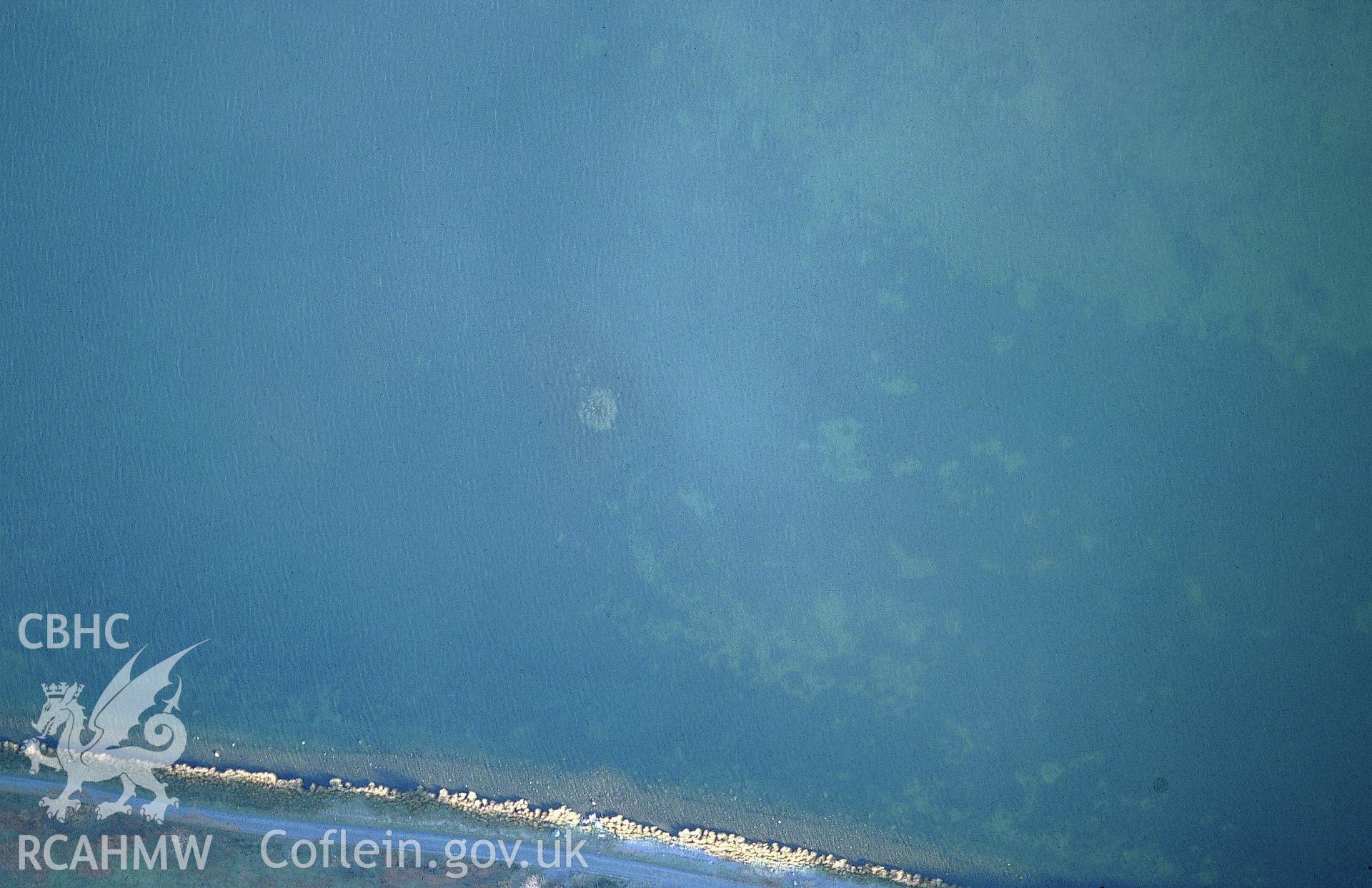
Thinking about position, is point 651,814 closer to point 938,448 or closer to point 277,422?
point 938,448

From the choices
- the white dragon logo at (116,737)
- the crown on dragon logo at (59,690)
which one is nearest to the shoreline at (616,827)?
the white dragon logo at (116,737)

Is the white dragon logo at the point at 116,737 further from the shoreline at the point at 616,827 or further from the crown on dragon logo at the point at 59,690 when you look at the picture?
the shoreline at the point at 616,827

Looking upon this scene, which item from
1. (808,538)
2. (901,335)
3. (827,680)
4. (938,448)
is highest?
(901,335)

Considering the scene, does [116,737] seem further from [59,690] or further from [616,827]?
[616,827]

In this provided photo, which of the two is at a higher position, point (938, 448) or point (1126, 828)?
point (938, 448)

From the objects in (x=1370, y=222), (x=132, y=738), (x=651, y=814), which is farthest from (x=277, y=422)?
(x=1370, y=222)

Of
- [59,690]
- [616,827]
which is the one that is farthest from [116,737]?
[616,827]

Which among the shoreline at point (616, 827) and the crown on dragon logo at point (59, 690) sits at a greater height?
the crown on dragon logo at point (59, 690)
